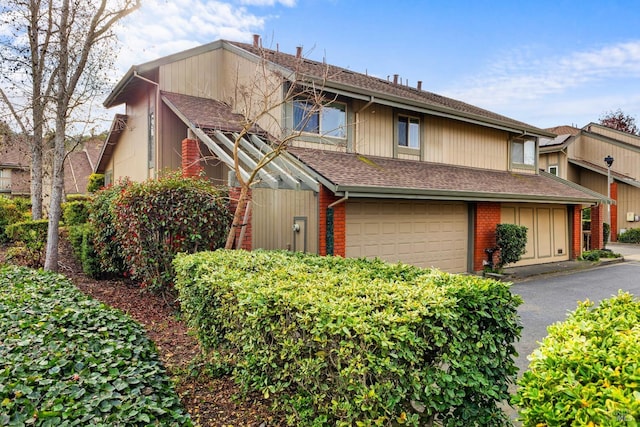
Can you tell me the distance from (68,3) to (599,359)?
10309 millimetres

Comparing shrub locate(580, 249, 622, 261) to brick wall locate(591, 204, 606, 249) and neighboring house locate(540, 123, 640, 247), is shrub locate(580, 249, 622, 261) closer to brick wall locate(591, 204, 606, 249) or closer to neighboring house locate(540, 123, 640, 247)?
brick wall locate(591, 204, 606, 249)

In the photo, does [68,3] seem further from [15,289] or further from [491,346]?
[491,346]

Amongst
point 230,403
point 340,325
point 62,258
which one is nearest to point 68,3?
point 62,258

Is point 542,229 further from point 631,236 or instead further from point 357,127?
point 631,236

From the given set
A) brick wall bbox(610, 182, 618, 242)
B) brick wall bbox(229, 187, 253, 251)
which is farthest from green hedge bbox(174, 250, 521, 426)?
brick wall bbox(610, 182, 618, 242)

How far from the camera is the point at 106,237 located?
8.11 metres

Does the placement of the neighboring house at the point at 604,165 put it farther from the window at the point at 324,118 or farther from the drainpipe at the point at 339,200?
Result: the drainpipe at the point at 339,200

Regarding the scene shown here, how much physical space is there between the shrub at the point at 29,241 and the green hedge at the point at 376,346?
24.4 ft

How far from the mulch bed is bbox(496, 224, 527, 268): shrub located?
31.5ft

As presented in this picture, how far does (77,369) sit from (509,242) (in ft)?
37.5

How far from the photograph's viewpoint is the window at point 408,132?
41.1ft

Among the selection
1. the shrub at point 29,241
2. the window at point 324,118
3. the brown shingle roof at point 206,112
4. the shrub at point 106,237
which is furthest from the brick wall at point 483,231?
the shrub at point 29,241

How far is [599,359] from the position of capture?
2064 millimetres

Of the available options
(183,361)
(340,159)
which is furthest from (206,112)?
(183,361)
